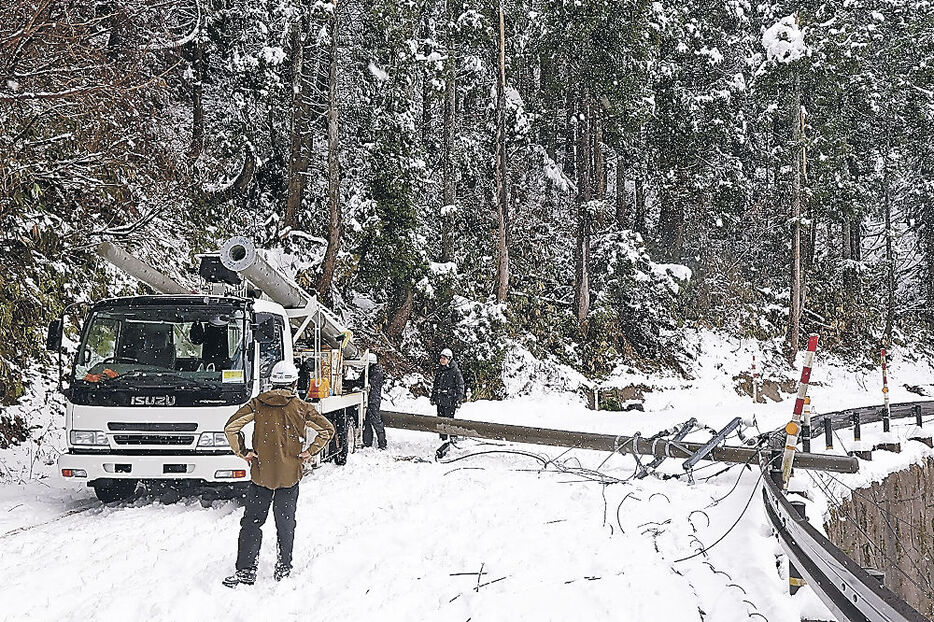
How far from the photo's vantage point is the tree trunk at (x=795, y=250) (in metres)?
28.5

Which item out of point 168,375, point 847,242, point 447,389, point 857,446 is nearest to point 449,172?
point 447,389

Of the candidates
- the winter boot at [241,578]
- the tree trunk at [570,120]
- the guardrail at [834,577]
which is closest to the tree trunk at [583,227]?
the tree trunk at [570,120]

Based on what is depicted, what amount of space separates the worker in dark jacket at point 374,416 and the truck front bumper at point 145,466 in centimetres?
555

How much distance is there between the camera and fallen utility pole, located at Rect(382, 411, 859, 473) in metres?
8.78

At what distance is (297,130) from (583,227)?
9966 mm

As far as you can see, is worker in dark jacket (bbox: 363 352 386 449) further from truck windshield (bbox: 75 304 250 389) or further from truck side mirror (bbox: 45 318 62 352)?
truck side mirror (bbox: 45 318 62 352)

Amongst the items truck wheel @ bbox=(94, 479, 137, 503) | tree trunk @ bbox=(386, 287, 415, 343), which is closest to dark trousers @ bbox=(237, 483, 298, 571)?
truck wheel @ bbox=(94, 479, 137, 503)

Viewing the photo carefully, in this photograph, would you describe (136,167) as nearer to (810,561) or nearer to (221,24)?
(221,24)

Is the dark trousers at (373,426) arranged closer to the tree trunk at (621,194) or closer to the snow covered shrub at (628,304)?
the snow covered shrub at (628,304)

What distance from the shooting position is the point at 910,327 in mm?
36844

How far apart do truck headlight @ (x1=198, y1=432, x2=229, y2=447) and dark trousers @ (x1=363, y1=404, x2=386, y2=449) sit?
18.2 ft

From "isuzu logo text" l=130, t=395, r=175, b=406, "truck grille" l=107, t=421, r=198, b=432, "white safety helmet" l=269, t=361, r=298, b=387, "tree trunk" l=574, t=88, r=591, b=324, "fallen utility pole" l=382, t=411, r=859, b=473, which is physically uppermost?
"tree trunk" l=574, t=88, r=591, b=324

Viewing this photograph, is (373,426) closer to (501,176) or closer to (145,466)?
(145,466)

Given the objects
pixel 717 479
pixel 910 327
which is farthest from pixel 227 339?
pixel 910 327
